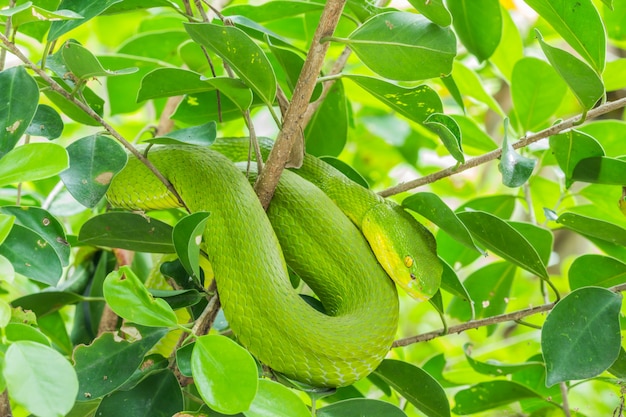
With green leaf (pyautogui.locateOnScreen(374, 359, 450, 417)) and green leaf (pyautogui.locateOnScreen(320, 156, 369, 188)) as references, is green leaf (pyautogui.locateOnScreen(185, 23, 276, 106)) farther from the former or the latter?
green leaf (pyautogui.locateOnScreen(374, 359, 450, 417))

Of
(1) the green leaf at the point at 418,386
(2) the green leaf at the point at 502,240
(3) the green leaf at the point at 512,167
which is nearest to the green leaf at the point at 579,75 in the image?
(3) the green leaf at the point at 512,167

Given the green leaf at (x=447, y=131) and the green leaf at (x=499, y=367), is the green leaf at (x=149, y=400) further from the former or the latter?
the green leaf at (x=499, y=367)

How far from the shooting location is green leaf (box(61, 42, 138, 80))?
1119 mm

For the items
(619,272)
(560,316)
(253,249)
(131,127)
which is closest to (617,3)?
(619,272)

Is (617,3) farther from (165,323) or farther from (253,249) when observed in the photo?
(165,323)

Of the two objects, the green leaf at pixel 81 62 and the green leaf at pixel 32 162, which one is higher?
the green leaf at pixel 81 62

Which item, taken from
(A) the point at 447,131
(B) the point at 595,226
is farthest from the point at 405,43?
(B) the point at 595,226

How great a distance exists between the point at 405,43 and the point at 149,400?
733 millimetres

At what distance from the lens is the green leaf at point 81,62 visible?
1.12 metres

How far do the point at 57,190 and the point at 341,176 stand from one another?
31.2 inches

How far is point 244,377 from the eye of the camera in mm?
886

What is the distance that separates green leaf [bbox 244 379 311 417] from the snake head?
22.8 inches

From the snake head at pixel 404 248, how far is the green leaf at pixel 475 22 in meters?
0.42

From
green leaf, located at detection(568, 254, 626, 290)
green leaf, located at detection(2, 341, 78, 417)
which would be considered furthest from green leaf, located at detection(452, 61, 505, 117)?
green leaf, located at detection(2, 341, 78, 417)
